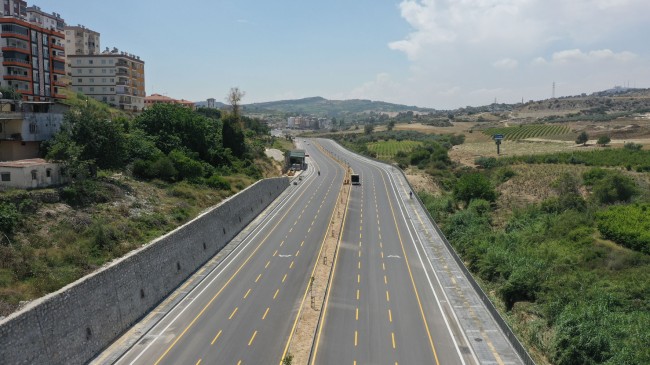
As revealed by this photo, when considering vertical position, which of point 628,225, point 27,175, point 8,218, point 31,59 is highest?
point 31,59

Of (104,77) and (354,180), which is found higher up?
(104,77)

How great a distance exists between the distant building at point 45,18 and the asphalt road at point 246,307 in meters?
82.2

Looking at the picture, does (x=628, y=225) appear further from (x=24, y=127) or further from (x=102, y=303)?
(x=24, y=127)

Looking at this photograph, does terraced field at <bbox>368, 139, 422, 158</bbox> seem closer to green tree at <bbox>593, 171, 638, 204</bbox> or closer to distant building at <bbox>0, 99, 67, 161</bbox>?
green tree at <bbox>593, 171, 638, 204</bbox>

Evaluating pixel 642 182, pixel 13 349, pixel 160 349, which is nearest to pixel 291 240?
pixel 160 349

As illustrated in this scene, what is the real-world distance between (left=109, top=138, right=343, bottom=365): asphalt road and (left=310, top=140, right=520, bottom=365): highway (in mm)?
2701

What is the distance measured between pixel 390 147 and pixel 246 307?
414ft

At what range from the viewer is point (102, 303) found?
93.4 ft

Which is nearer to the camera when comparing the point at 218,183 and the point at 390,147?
the point at 218,183

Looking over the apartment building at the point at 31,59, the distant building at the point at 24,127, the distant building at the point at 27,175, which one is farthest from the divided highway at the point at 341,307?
the apartment building at the point at 31,59

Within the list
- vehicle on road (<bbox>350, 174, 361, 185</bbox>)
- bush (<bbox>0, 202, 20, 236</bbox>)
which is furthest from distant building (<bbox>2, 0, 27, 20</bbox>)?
bush (<bbox>0, 202, 20, 236</bbox>)

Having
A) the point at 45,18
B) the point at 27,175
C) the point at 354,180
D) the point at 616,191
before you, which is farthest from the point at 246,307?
the point at 45,18

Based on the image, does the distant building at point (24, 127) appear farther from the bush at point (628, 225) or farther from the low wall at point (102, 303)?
the bush at point (628, 225)

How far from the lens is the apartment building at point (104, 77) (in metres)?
102
